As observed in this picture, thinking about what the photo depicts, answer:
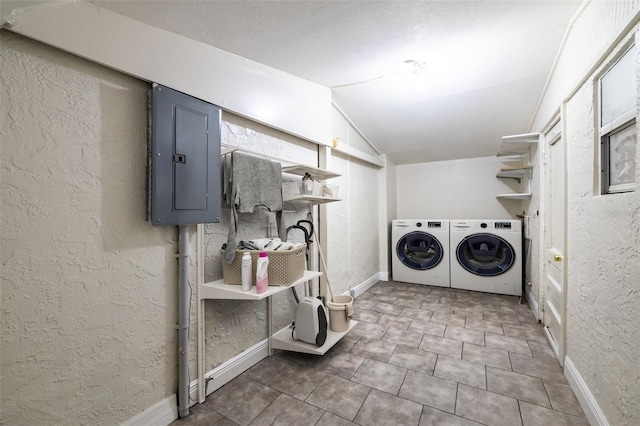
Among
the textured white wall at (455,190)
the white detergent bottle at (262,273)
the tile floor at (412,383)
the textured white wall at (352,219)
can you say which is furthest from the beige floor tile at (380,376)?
the textured white wall at (455,190)

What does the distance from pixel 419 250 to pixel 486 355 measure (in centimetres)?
197

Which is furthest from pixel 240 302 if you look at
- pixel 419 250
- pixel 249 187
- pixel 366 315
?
pixel 419 250

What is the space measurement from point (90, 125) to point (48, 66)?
24 centimetres

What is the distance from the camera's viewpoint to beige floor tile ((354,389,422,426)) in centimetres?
139

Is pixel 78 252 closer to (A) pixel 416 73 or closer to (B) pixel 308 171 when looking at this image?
(B) pixel 308 171

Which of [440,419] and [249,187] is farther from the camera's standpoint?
[249,187]

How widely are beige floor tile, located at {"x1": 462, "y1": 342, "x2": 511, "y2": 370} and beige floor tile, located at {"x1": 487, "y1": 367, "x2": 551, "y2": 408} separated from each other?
0.10 m

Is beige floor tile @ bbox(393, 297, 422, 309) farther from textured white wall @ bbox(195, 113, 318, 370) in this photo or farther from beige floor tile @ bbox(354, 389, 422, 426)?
beige floor tile @ bbox(354, 389, 422, 426)

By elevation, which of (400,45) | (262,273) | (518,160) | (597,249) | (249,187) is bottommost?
(262,273)

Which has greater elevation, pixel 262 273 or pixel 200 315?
pixel 262 273

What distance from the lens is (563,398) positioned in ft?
5.00

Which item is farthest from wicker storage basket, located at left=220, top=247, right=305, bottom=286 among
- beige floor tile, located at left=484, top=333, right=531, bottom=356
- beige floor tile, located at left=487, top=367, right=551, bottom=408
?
beige floor tile, located at left=484, top=333, right=531, bottom=356

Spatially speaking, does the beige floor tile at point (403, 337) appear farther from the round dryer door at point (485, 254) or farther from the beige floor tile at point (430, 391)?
the round dryer door at point (485, 254)

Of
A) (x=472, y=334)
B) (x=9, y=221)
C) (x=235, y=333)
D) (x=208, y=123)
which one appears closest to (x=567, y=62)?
(x=472, y=334)
